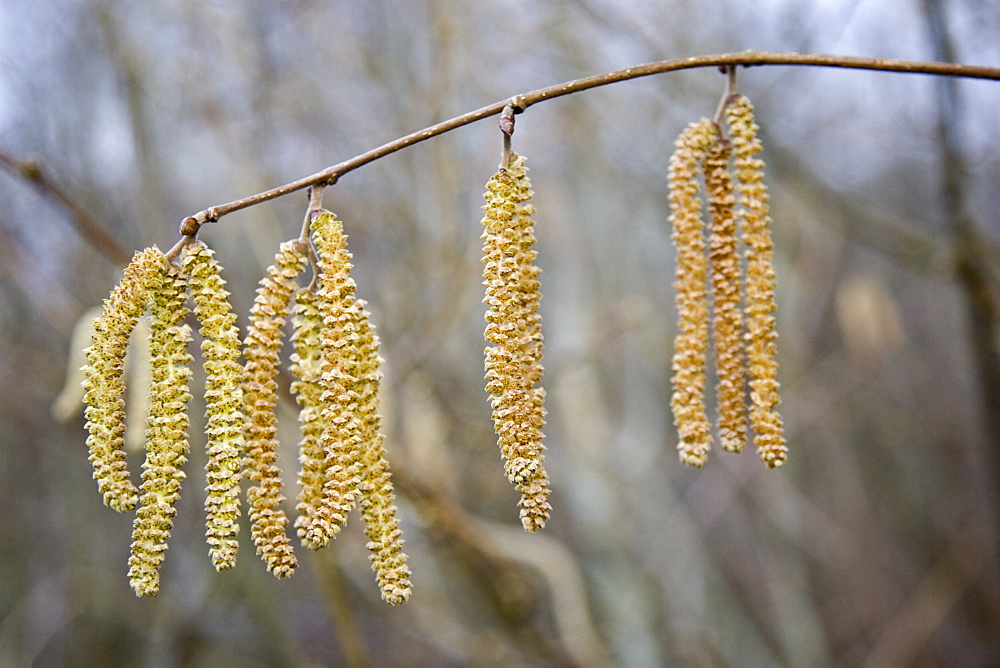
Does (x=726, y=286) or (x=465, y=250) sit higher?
(x=465, y=250)

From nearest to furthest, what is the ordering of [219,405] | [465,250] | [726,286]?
1. [219,405]
2. [726,286]
3. [465,250]

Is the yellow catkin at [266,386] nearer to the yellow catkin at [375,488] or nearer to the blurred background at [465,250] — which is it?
the yellow catkin at [375,488]

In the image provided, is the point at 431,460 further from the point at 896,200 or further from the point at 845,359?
the point at 896,200

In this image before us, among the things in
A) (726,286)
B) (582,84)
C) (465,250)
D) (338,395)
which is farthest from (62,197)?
(465,250)

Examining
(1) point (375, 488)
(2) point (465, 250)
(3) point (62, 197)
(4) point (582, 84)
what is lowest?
(1) point (375, 488)

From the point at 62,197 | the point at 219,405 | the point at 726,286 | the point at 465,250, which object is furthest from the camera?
the point at 465,250

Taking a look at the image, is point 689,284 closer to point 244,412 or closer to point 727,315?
point 727,315

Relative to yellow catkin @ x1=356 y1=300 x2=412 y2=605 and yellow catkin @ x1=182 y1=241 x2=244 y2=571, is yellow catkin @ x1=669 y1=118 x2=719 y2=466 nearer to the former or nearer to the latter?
yellow catkin @ x1=356 y1=300 x2=412 y2=605
